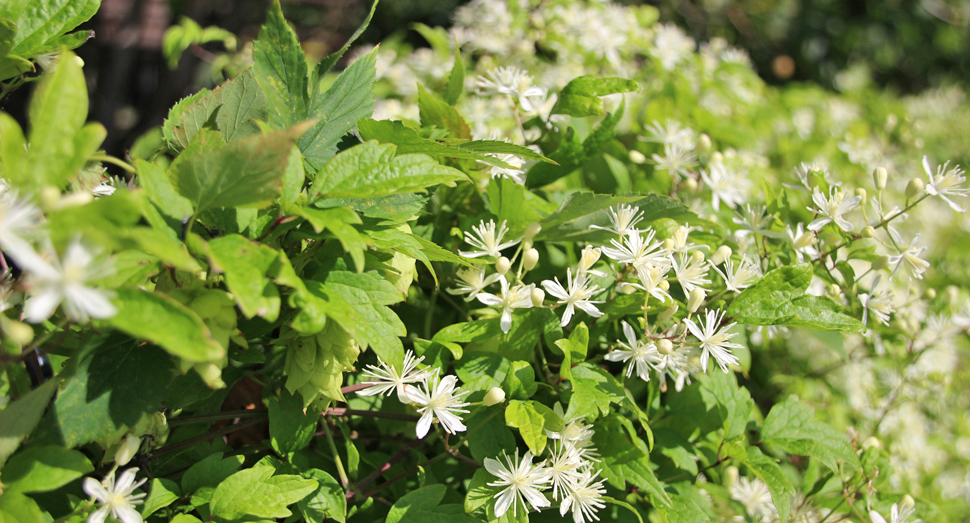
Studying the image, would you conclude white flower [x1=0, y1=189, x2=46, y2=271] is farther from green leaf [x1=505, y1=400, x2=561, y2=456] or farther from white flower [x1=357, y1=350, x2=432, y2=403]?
green leaf [x1=505, y1=400, x2=561, y2=456]

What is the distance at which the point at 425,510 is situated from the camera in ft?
2.05

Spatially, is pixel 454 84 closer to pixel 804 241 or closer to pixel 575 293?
pixel 575 293

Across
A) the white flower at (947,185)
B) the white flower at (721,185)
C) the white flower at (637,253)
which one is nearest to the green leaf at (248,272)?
the white flower at (637,253)

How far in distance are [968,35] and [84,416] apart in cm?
687

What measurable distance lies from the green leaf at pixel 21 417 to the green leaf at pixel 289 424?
0.21 meters

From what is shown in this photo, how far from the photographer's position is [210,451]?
664 millimetres

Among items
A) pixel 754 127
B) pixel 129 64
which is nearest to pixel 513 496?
pixel 754 127

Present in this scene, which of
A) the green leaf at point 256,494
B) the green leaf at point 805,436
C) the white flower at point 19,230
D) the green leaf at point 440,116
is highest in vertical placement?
the white flower at point 19,230

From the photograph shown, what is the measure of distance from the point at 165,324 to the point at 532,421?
1.23ft

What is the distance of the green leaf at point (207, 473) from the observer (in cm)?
60

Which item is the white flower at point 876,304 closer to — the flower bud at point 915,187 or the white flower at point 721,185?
the flower bud at point 915,187

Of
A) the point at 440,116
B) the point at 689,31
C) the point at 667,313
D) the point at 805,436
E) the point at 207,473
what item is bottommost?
the point at 689,31

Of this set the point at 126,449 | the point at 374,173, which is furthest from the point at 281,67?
the point at 126,449

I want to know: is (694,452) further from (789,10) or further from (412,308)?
(789,10)
